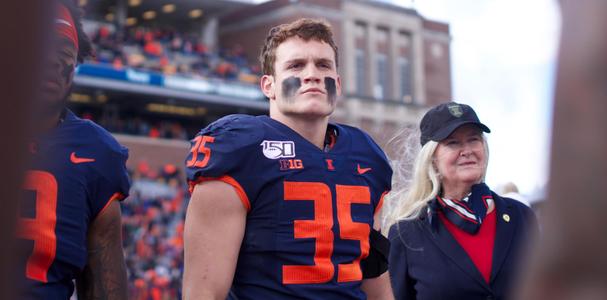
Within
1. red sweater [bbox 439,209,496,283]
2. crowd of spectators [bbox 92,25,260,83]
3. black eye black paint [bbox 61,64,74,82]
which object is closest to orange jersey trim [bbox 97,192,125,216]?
black eye black paint [bbox 61,64,74,82]

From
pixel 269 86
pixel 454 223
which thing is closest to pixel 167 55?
pixel 454 223

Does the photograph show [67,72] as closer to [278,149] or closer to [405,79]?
[278,149]

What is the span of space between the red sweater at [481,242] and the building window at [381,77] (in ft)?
130

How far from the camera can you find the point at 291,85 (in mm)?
3469

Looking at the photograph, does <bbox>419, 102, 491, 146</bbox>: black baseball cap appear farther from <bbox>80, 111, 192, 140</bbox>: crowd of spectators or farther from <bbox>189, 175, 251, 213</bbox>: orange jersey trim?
<bbox>80, 111, 192, 140</bbox>: crowd of spectators

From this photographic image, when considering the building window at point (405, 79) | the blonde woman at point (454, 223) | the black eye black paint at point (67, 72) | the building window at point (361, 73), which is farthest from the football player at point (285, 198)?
the building window at point (405, 79)

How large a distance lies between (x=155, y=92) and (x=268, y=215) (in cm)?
3103

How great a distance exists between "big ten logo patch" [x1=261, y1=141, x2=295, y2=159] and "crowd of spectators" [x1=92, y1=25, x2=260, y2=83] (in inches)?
1134

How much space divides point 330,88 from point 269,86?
0.81 ft

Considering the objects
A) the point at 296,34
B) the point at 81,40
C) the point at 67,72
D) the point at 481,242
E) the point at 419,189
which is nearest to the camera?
the point at 67,72

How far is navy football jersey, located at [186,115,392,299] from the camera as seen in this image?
3.24 metres

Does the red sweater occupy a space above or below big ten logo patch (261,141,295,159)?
below

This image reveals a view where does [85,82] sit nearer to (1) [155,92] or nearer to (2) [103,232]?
(1) [155,92]

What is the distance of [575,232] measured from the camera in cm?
68
